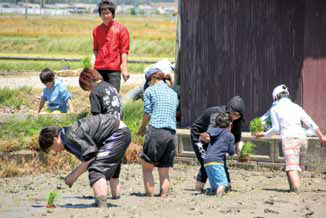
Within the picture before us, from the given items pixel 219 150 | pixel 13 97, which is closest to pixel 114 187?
pixel 219 150

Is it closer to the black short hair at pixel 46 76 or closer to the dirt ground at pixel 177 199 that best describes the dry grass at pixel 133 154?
the dirt ground at pixel 177 199

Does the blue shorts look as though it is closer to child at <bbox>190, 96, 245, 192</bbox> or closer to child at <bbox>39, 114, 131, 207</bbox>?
child at <bbox>190, 96, 245, 192</bbox>

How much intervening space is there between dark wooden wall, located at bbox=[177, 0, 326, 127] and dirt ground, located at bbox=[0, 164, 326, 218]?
1918 millimetres

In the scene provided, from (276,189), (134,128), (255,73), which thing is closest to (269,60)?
(255,73)

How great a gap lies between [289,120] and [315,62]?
8.62ft

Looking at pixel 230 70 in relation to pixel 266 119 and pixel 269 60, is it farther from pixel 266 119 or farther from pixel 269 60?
pixel 266 119

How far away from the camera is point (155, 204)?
9.48m

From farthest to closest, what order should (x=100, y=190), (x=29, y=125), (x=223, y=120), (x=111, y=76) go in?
(x=29, y=125) < (x=111, y=76) < (x=223, y=120) < (x=100, y=190)

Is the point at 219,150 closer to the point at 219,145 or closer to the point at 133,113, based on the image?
the point at 219,145

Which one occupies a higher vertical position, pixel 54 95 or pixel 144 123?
pixel 144 123

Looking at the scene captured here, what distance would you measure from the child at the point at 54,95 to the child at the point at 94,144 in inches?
182

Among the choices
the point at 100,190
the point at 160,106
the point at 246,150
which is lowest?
the point at 246,150

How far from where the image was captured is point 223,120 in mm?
10102

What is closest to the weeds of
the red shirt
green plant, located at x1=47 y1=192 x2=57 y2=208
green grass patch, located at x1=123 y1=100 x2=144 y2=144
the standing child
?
green grass patch, located at x1=123 y1=100 x2=144 y2=144
